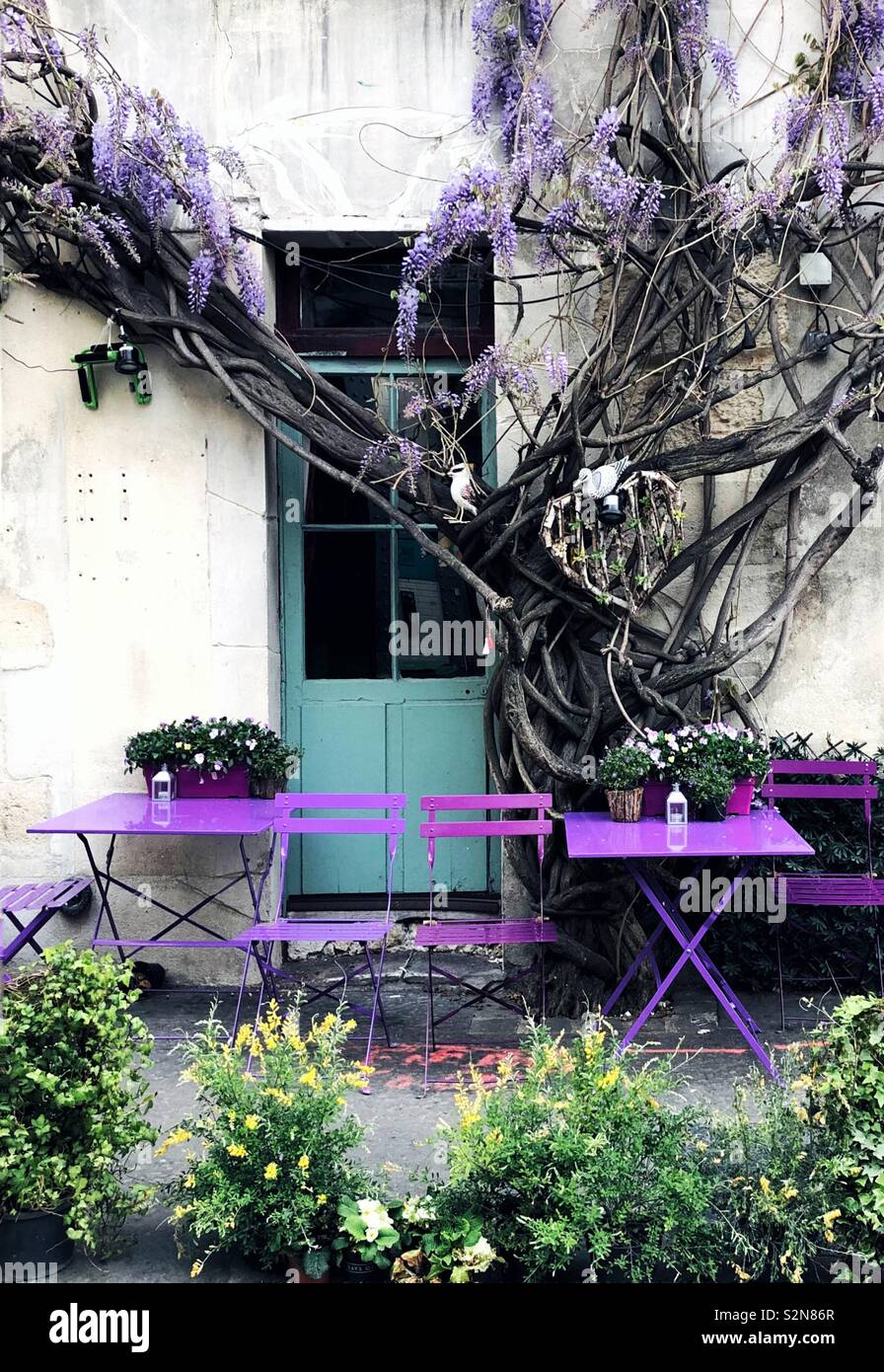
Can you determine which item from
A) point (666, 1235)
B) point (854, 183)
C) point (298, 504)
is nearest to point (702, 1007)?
point (666, 1235)

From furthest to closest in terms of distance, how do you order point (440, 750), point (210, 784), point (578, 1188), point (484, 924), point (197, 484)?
point (440, 750) → point (197, 484) → point (210, 784) → point (484, 924) → point (578, 1188)

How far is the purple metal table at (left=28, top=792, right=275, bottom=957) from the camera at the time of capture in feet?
18.0

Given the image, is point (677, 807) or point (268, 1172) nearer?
point (268, 1172)

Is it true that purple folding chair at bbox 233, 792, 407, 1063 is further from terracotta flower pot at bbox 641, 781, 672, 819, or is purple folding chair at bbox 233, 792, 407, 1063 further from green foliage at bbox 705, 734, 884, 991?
green foliage at bbox 705, 734, 884, 991

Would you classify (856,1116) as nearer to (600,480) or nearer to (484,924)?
(484,924)

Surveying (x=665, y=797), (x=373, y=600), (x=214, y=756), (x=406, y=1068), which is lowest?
(x=406, y=1068)

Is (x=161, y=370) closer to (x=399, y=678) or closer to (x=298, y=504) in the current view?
(x=298, y=504)

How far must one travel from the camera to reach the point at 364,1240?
347 cm

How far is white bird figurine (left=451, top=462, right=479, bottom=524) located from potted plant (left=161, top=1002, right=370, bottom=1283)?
2.86 m

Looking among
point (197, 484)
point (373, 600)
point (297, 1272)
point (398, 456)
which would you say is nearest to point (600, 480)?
point (398, 456)

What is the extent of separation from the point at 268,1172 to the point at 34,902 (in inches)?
99.6

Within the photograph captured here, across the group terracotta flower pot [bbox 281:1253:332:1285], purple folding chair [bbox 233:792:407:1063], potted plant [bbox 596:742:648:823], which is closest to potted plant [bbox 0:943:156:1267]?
terracotta flower pot [bbox 281:1253:332:1285]

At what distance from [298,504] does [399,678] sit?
3.26 feet
